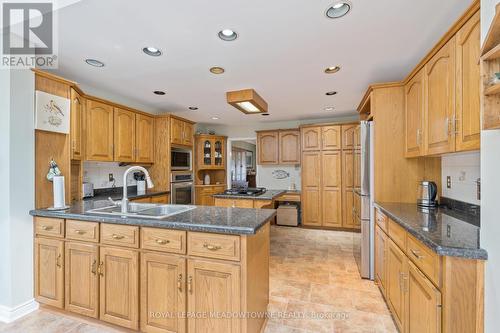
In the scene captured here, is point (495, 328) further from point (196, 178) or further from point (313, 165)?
point (196, 178)

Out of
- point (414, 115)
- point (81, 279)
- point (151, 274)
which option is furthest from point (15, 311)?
point (414, 115)

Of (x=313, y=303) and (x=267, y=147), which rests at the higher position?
(x=267, y=147)

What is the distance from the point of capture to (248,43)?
6.82 ft

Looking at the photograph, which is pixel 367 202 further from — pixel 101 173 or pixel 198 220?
pixel 101 173

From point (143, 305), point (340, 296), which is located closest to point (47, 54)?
point (143, 305)

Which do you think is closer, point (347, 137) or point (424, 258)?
point (424, 258)

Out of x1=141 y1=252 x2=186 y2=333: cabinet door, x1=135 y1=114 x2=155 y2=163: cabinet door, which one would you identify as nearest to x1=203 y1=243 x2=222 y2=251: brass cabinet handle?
x1=141 y1=252 x2=186 y2=333: cabinet door

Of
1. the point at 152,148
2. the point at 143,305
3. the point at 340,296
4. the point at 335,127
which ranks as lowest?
the point at 340,296

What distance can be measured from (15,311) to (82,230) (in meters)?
0.96

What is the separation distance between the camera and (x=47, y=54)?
7.60ft

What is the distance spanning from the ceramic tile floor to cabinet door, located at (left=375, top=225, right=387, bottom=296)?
149 millimetres

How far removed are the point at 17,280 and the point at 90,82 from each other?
7.75 feet

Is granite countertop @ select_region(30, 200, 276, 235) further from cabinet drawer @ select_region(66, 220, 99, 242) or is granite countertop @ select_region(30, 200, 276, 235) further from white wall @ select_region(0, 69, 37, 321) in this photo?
white wall @ select_region(0, 69, 37, 321)

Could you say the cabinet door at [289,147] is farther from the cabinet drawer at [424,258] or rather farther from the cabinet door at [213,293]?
the cabinet door at [213,293]
